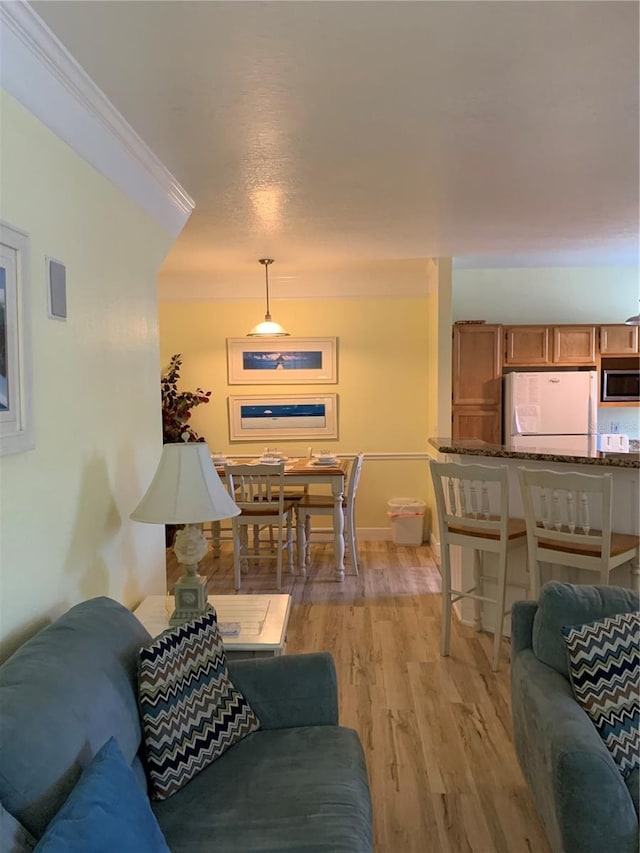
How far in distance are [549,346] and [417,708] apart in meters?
4.04

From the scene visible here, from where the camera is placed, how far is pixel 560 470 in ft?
10.6

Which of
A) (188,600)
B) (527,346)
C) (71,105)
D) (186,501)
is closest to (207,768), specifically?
(188,600)

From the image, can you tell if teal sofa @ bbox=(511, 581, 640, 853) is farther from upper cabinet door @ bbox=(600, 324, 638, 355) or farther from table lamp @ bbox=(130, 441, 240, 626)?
upper cabinet door @ bbox=(600, 324, 638, 355)

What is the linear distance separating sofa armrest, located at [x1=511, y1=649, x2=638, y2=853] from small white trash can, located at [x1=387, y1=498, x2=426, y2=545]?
3740 mm

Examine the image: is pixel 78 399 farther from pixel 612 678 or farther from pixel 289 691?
pixel 612 678

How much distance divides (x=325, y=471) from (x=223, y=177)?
8.12 ft

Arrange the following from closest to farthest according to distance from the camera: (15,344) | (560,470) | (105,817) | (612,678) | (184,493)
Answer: (105,817)
(15,344)
(612,678)
(184,493)
(560,470)

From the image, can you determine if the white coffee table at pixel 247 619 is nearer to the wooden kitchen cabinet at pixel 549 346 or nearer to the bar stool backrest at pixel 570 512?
the bar stool backrest at pixel 570 512

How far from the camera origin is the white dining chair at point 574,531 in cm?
267

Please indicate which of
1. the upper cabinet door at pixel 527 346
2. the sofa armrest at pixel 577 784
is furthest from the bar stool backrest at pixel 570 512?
the upper cabinet door at pixel 527 346

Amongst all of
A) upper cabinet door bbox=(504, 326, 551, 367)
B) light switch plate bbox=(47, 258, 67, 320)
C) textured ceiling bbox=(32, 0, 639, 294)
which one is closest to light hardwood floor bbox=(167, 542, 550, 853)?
light switch plate bbox=(47, 258, 67, 320)

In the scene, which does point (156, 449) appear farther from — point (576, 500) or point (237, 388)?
point (237, 388)

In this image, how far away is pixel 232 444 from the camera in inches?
229

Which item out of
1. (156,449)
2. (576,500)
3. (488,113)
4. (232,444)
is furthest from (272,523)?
(488,113)
